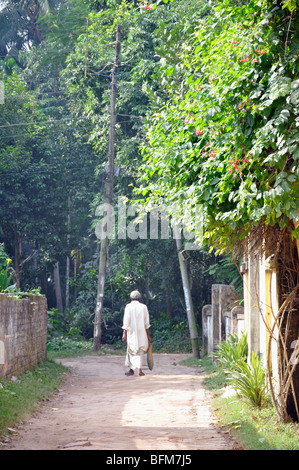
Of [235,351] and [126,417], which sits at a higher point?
[235,351]

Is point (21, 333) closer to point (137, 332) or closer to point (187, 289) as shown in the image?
point (137, 332)

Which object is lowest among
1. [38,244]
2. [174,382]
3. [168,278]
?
[174,382]

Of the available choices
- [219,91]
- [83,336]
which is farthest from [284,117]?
[83,336]

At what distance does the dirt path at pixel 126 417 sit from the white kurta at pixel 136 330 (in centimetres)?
45

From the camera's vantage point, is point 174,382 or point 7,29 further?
point 7,29

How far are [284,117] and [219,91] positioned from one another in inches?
35.2

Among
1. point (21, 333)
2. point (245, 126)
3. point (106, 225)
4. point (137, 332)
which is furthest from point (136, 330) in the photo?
point (245, 126)

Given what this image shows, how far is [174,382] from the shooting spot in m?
11.5

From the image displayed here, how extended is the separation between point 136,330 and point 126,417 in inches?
183

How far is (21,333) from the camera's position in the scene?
10492 millimetres

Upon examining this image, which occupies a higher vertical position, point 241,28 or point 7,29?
point 7,29
